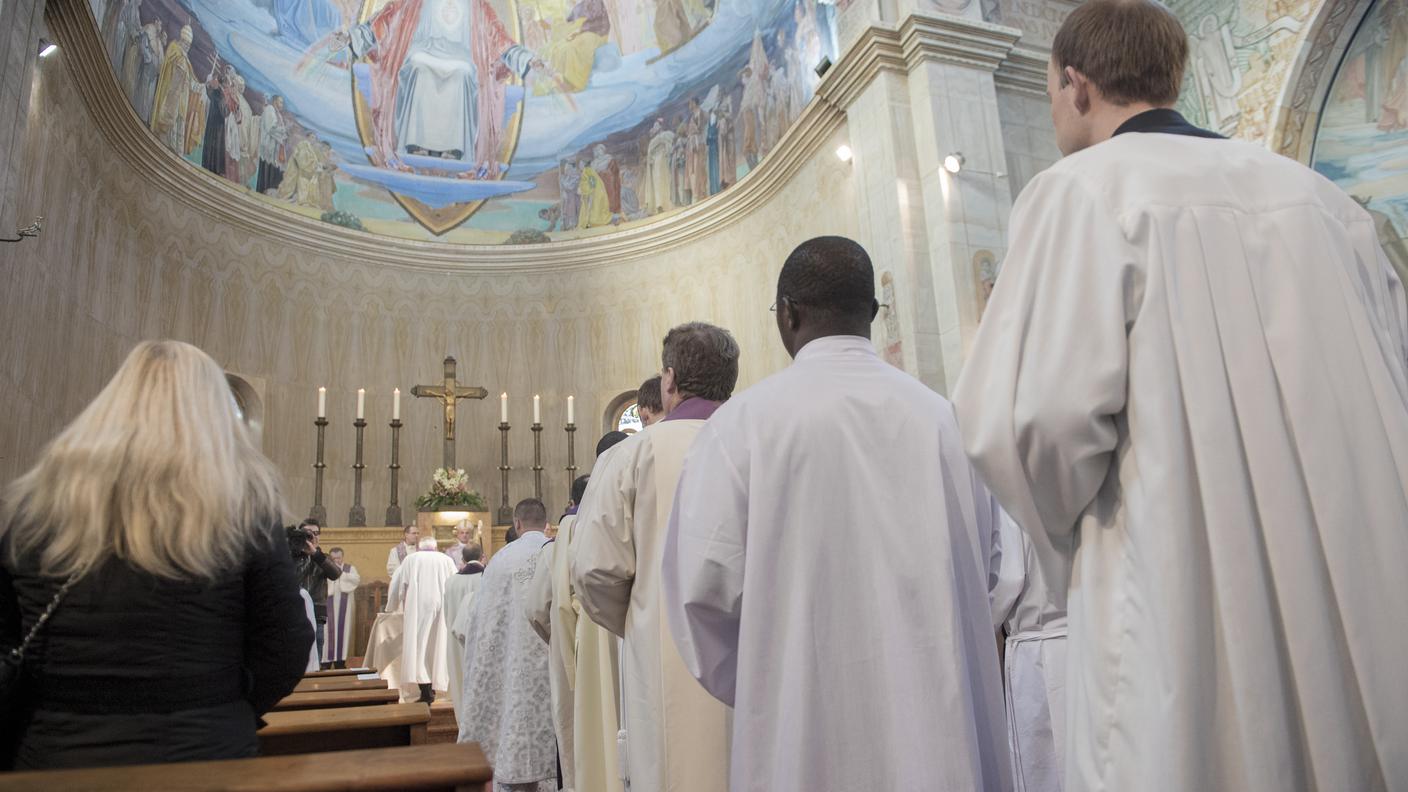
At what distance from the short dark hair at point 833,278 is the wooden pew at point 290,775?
1196 mm

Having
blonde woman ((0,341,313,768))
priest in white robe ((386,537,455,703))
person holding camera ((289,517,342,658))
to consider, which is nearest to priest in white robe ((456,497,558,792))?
person holding camera ((289,517,342,658))

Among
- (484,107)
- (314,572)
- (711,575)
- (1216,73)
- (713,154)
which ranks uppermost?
(484,107)

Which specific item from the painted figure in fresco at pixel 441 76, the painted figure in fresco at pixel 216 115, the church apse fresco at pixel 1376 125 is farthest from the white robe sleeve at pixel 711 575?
the painted figure in fresco at pixel 441 76

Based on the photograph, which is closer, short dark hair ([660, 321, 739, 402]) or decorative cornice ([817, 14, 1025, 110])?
short dark hair ([660, 321, 739, 402])

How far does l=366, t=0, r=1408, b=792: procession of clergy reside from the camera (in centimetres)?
129

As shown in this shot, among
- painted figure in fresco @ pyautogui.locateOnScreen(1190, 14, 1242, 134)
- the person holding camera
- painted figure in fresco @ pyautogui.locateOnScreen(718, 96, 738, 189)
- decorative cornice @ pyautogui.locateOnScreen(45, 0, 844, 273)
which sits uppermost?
painted figure in fresco @ pyautogui.locateOnScreen(718, 96, 738, 189)

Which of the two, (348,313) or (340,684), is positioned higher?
(348,313)

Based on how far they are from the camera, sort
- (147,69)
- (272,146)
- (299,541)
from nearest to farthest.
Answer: (299,541)
(147,69)
(272,146)

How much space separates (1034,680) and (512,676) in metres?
3.10

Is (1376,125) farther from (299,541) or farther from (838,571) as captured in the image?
(299,541)

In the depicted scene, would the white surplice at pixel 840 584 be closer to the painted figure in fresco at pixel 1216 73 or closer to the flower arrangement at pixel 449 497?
the painted figure in fresco at pixel 1216 73

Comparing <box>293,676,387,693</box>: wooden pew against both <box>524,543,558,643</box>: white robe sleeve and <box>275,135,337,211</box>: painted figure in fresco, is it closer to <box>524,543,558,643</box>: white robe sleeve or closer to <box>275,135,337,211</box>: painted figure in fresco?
<box>524,543,558,643</box>: white robe sleeve

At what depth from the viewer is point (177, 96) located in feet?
42.3

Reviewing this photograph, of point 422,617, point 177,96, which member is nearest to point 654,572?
point 422,617
